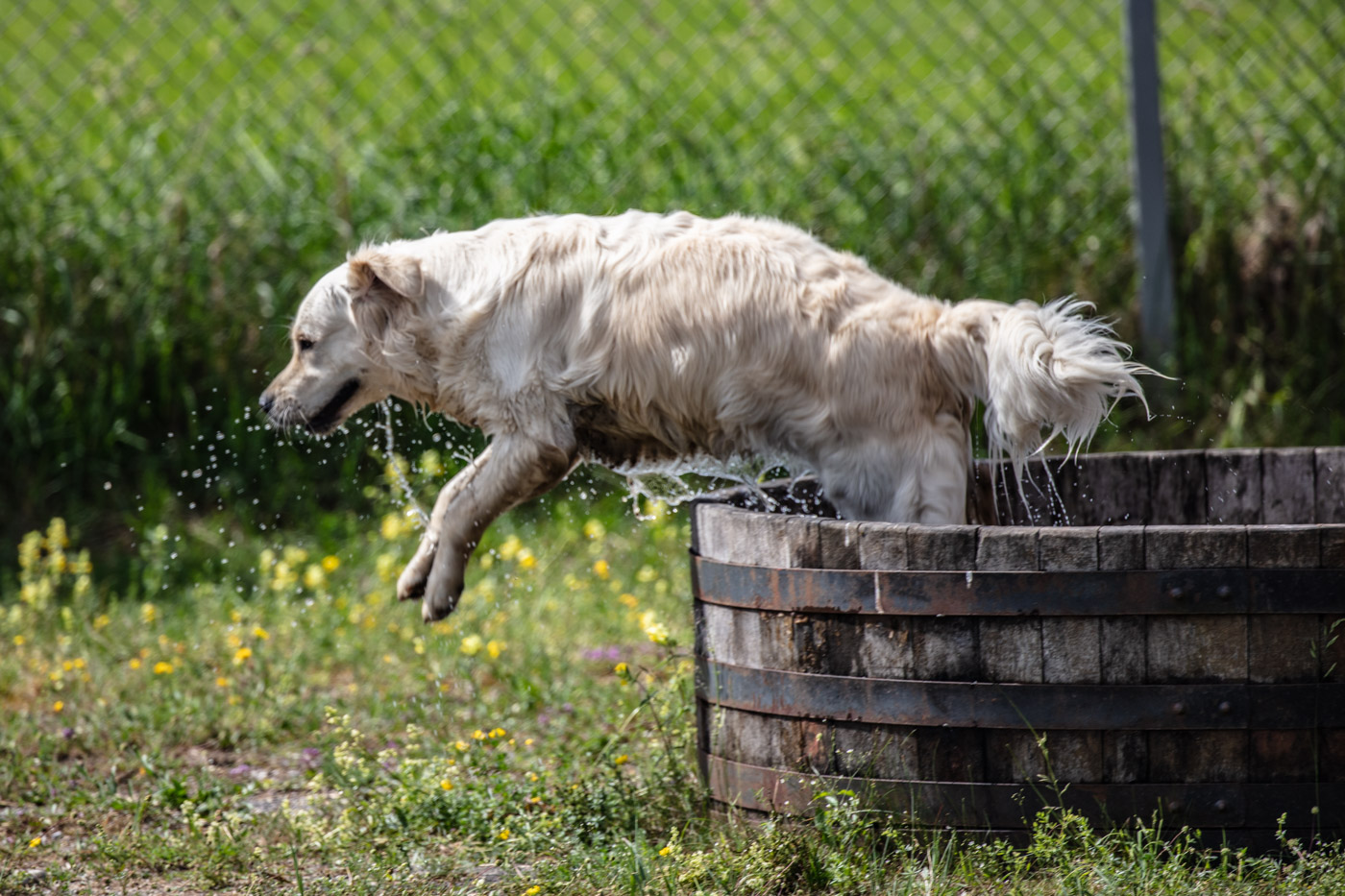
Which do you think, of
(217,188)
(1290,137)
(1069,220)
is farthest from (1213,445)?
(217,188)

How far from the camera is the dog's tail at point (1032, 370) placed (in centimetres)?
314

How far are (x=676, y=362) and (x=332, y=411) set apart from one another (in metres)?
0.96

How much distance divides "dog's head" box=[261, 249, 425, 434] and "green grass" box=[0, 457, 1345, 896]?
81cm

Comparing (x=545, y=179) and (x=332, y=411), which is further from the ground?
(x=545, y=179)

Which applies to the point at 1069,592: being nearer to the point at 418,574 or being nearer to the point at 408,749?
the point at 418,574

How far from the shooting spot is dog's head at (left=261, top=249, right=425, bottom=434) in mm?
3539

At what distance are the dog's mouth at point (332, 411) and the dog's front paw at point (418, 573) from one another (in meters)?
0.41

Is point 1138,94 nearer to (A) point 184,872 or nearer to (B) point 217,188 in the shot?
(B) point 217,188

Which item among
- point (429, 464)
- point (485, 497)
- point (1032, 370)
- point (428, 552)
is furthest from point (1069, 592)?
point (429, 464)

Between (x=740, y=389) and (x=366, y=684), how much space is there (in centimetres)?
199

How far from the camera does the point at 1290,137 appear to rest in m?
6.75

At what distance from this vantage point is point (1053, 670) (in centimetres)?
279

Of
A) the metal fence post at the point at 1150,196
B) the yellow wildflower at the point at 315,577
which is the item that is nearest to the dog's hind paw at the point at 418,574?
the yellow wildflower at the point at 315,577

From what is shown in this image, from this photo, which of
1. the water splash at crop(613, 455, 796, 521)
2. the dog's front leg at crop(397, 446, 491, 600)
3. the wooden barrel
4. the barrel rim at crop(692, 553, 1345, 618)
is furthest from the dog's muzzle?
the barrel rim at crop(692, 553, 1345, 618)
